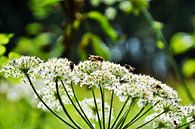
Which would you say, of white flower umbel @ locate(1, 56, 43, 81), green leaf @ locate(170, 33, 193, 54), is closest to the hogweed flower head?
white flower umbel @ locate(1, 56, 43, 81)

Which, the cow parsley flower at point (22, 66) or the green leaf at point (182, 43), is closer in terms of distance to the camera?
Result: the cow parsley flower at point (22, 66)

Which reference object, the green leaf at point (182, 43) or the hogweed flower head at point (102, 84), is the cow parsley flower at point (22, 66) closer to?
the hogweed flower head at point (102, 84)

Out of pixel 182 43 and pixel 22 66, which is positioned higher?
pixel 182 43

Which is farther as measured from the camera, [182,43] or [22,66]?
[182,43]

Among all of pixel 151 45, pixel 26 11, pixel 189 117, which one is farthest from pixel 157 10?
pixel 189 117

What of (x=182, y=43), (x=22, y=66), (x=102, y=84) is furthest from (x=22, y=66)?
(x=182, y=43)

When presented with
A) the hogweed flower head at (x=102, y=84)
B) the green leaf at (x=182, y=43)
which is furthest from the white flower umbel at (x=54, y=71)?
the green leaf at (x=182, y=43)

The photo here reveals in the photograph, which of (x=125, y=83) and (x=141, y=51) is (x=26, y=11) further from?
(x=125, y=83)

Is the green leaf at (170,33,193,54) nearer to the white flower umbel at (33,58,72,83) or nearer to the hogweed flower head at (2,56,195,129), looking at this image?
the hogweed flower head at (2,56,195,129)

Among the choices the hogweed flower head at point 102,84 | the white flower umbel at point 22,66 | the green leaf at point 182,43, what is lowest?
the hogweed flower head at point 102,84

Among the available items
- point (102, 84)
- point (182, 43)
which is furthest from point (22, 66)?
point (182, 43)

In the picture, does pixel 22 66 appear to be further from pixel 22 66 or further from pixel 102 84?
pixel 102 84

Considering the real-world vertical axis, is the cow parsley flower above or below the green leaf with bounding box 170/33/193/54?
below
